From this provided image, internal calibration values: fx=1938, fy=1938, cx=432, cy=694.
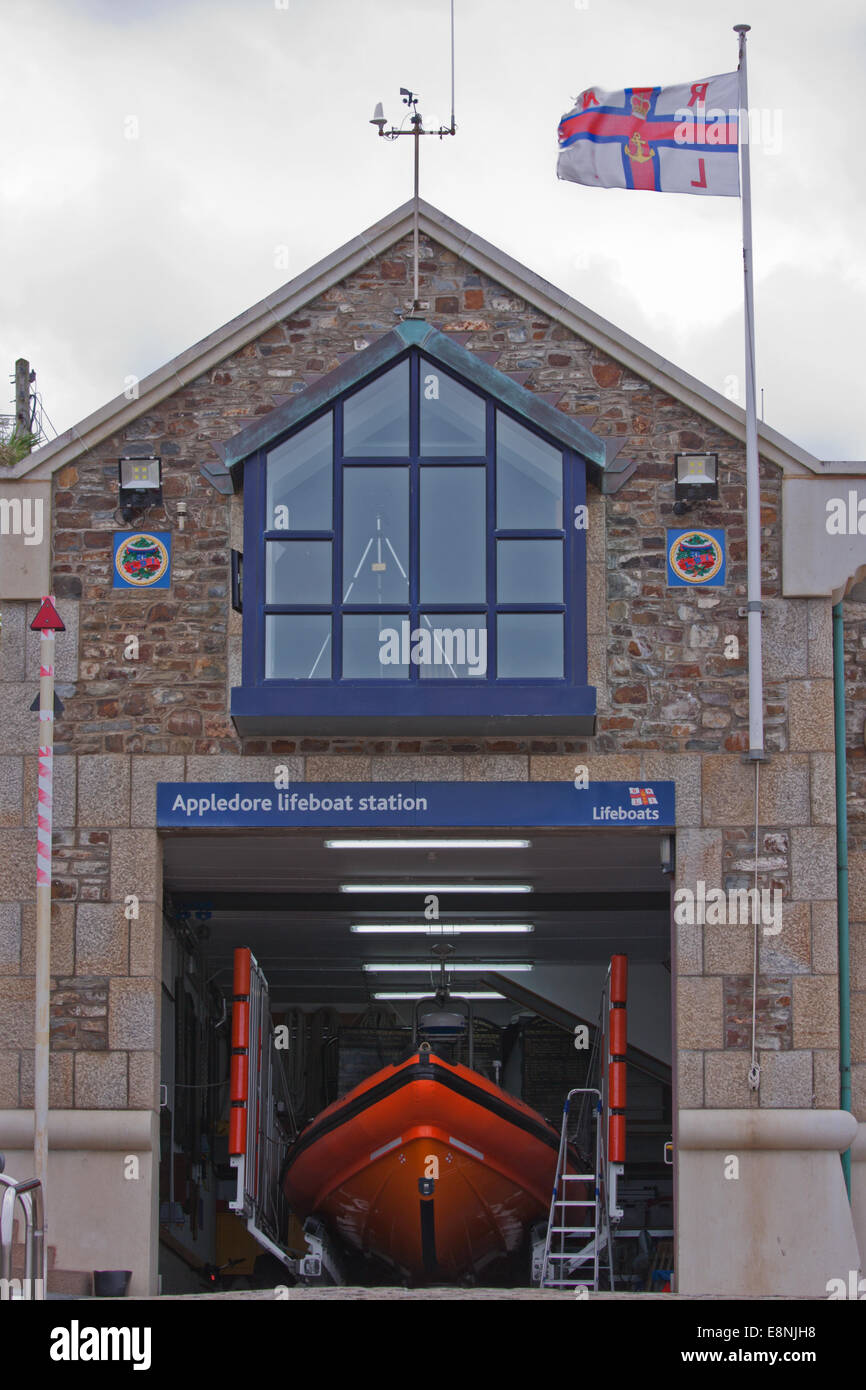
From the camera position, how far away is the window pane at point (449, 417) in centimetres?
1437

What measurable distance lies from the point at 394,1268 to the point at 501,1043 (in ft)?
18.4

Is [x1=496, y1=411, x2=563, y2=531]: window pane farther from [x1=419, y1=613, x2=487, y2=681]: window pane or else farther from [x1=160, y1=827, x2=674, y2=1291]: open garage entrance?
[x1=160, y1=827, x2=674, y2=1291]: open garage entrance

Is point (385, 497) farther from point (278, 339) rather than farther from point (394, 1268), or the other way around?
point (394, 1268)

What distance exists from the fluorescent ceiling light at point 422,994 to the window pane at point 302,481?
8.78m

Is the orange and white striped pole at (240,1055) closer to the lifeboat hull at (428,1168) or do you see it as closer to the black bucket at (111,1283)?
the lifeboat hull at (428,1168)

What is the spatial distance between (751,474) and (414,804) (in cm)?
350

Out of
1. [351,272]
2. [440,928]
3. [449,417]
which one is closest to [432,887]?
[440,928]

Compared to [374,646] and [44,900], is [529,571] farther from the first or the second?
[44,900]

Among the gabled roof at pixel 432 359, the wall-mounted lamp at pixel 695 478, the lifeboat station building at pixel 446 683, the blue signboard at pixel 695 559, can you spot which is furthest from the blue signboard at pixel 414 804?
the gabled roof at pixel 432 359

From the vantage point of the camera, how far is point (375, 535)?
14281 millimetres

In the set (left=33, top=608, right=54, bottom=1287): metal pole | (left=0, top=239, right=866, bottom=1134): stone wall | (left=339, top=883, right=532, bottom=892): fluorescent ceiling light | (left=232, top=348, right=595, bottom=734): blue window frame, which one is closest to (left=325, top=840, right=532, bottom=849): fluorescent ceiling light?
(left=0, top=239, right=866, bottom=1134): stone wall

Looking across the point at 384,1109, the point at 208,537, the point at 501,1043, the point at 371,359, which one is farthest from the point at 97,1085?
the point at 501,1043

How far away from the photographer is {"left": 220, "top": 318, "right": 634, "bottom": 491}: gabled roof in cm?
1427

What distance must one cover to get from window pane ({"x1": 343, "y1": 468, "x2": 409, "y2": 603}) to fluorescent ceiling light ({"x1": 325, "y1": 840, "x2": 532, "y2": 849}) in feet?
6.21
